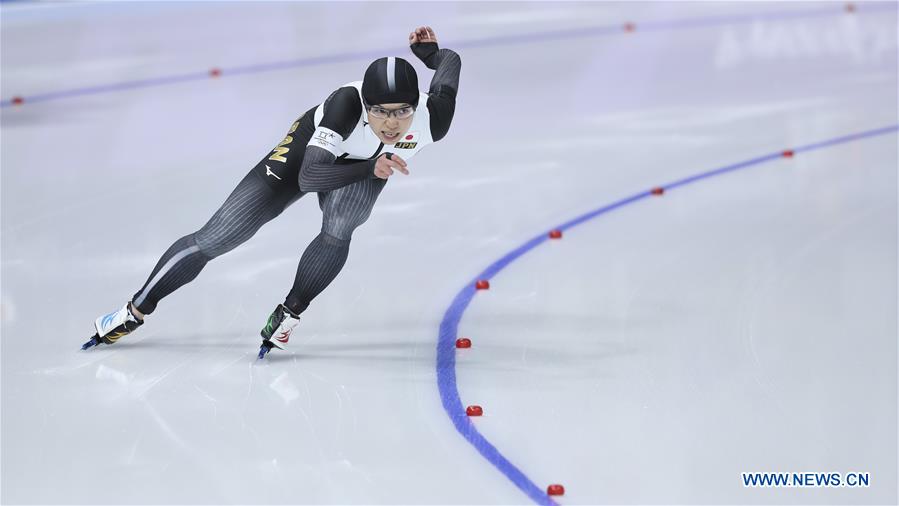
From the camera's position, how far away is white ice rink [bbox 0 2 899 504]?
3.70 meters

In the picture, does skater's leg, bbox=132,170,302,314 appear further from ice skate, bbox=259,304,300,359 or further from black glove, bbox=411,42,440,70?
black glove, bbox=411,42,440,70

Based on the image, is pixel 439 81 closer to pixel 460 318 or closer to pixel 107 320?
pixel 460 318

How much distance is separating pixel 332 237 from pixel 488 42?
20.3ft

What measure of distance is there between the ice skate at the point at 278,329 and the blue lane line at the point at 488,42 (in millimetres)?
4769

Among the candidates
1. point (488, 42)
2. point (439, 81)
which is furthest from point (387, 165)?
point (488, 42)

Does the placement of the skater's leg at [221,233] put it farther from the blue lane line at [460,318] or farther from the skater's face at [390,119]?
the blue lane line at [460,318]

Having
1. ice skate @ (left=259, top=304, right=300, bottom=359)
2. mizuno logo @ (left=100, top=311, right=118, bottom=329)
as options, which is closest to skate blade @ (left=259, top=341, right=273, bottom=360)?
ice skate @ (left=259, top=304, right=300, bottom=359)

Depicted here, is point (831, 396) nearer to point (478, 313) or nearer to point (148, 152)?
point (478, 313)

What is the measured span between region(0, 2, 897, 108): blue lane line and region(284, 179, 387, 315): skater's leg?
4.82 m

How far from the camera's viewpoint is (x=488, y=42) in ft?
33.9

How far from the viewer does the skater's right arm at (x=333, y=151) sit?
3.94m

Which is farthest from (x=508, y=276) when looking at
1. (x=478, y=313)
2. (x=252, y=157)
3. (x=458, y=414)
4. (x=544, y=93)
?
(x=544, y=93)

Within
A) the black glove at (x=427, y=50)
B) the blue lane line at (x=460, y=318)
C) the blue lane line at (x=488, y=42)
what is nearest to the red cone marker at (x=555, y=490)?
the blue lane line at (x=460, y=318)

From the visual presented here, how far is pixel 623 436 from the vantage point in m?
3.82
